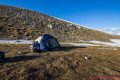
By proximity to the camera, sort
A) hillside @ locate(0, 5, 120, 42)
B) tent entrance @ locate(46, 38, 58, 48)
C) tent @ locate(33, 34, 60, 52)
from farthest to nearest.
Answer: hillside @ locate(0, 5, 120, 42) < tent entrance @ locate(46, 38, 58, 48) < tent @ locate(33, 34, 60, 52)

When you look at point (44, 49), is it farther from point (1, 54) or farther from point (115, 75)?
point (115, 75)

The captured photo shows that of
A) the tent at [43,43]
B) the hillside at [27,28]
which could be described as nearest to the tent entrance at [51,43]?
the tent at [43,43]

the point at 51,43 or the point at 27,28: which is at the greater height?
the point at 27,28

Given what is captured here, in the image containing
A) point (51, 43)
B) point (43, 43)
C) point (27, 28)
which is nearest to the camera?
point (43, 43)

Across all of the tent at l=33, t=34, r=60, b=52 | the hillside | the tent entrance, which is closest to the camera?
the tent at l=33, t=34, r=60, b=52

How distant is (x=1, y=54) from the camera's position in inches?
271

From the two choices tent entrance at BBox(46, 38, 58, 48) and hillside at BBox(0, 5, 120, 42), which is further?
hillside at BBox(0, 5, 120, 42)

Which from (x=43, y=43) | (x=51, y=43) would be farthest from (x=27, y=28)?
(x=43, y=43)

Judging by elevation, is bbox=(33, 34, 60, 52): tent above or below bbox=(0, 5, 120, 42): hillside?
below

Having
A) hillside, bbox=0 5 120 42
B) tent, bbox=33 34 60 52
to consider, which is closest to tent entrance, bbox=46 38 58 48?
tent, bbox=33 34 60 52

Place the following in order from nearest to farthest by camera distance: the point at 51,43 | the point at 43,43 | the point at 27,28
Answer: the point at 43,43 → the point at 51,43 → the point at 27,28

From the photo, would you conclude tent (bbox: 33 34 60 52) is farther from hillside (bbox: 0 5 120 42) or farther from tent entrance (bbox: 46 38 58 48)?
hillside (bbox: 0 5 120 42)

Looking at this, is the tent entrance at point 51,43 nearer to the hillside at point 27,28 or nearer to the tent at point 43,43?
the tent at point 43,43

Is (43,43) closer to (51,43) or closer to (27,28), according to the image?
(51,43)
